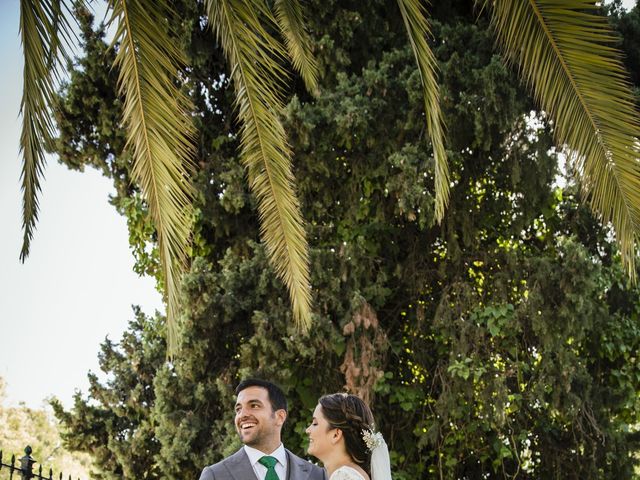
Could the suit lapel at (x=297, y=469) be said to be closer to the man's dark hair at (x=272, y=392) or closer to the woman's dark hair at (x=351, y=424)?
the man's dark hair at (x=272, y=392)

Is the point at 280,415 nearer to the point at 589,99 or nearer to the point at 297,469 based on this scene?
the point at 297,469

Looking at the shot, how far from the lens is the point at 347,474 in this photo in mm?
3914

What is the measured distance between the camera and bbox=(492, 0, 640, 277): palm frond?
3.58m

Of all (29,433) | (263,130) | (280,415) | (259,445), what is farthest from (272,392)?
(29,433)

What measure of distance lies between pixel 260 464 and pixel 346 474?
2.00 ft

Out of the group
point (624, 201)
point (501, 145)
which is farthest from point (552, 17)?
point (501, 145)

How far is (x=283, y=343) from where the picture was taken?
28.4ft

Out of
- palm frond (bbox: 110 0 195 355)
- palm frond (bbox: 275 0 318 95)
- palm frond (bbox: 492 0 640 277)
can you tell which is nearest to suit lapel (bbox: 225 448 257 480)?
palm frond (bbox: 110 0 195 355)

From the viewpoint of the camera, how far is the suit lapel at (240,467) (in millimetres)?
4270

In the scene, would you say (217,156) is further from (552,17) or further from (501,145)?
(552,17)

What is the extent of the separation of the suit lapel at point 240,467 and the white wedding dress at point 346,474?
55 cm

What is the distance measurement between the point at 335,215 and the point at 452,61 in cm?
230

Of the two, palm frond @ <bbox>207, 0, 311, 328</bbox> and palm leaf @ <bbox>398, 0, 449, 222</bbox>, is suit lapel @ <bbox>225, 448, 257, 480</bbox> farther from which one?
palm leaf @ <bbox>398, 0, 449, 222</bbox>

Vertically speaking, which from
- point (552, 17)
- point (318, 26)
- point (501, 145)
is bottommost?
point (552, 17)
